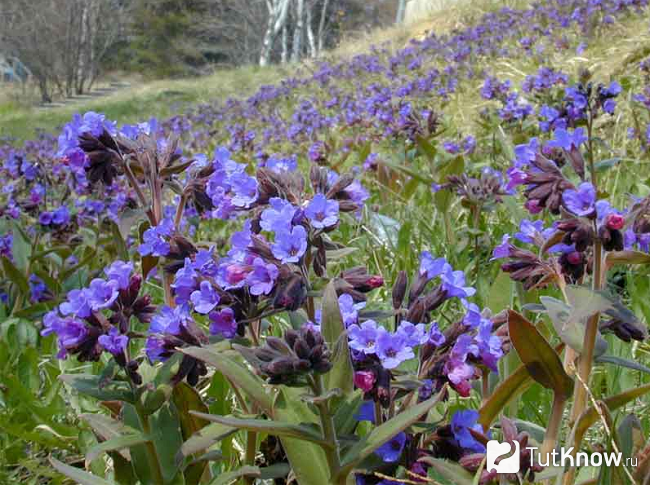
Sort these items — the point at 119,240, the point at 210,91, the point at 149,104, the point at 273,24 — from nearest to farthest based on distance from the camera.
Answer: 1. the point at 119,240
2. the point at 149,104
3. the point at 210,91
4. the point at 273,24

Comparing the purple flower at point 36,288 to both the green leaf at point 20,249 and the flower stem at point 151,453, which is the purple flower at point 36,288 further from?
the flower stem at point 151,453

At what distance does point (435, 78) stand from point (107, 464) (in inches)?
232

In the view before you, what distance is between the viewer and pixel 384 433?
0.93 m

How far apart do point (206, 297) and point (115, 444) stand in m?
0.27

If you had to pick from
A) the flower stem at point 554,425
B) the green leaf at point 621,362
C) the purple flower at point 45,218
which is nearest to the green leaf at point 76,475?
the flower stem at point 554,425

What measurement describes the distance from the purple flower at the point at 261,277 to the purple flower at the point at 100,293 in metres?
0.23

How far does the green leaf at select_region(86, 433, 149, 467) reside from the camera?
106cm

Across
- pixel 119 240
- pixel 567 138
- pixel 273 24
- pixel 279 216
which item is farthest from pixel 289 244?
pixel 273 24

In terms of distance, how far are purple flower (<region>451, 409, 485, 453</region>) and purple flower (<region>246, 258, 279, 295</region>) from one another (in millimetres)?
331

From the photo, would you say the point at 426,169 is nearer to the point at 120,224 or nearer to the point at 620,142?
the point at 620,142

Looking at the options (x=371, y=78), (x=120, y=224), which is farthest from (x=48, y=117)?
(x=120, y=224)

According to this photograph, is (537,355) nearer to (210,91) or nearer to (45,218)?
(45,218)

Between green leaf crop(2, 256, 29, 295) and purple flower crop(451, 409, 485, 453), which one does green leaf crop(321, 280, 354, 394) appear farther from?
green leaf crop(2, 256, 29, 295)

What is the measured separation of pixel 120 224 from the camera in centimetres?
177
